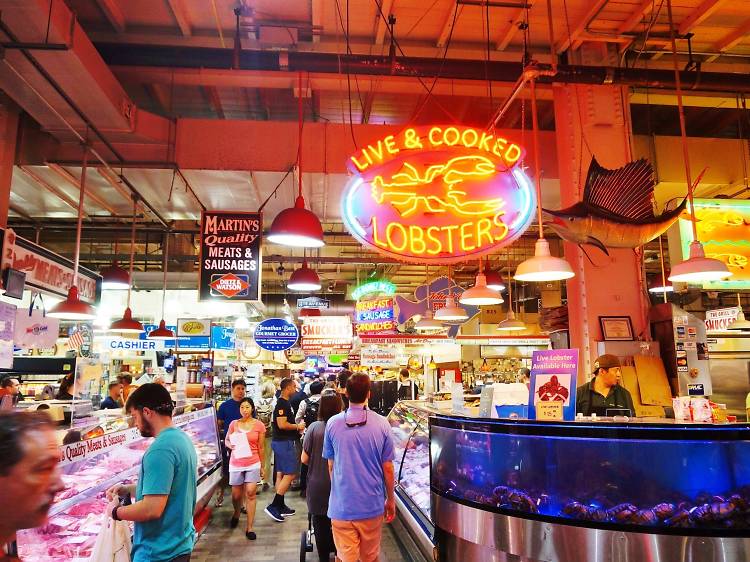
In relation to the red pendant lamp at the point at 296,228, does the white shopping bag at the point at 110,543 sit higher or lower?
lower

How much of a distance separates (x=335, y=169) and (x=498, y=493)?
18.9 feet

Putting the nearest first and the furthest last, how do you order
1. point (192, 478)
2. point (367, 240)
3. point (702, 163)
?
1. point (192, 478)
2. point (367, 240)
3. point (702, 163)

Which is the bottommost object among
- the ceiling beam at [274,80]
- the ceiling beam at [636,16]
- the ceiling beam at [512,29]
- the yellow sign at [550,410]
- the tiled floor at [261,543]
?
the tiled floor at [261,543]

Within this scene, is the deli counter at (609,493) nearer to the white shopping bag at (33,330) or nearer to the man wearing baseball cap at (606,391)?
the man wearing baseball cap at (606,391)

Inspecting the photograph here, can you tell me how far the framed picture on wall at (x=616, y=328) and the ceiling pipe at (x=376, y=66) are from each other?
10.0 ft

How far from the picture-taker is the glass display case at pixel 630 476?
3.28 m

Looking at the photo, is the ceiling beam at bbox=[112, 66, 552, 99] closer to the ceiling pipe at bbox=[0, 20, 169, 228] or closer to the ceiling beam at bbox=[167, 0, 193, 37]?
the ceiling beam at bbox=[167, 0, 193, 37]

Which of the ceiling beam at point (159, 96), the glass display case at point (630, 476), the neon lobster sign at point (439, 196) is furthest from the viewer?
the ceiling beam at point (159, 96)

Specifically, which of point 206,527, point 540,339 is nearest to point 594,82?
point 206,527

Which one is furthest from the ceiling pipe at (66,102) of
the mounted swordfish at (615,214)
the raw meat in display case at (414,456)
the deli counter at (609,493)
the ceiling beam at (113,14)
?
the deli counter at (609,493)

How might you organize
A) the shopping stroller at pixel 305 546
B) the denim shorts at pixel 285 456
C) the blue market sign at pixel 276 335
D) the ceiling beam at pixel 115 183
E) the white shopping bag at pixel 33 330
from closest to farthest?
the shopping stroller at pixel 305 546
the denim shorts at pixel 285 456
the ceiling beam at pixel 115 183
the white shopping bag at pixel 33 330
the blue market sign at pixel 276 335

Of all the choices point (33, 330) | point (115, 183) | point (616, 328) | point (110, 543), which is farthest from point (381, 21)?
point (33, 330)

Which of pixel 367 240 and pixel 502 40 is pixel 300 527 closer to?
pixel 367 240

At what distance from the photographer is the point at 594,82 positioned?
6.95 m
